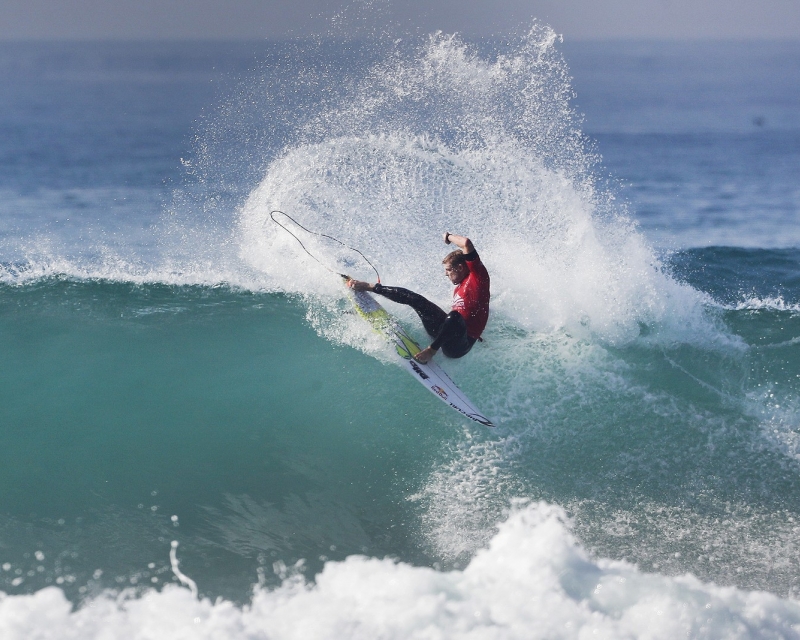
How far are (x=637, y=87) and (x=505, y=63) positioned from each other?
34.0 metres

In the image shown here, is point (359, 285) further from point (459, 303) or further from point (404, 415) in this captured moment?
point (404, 415)

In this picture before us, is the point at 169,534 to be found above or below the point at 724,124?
below

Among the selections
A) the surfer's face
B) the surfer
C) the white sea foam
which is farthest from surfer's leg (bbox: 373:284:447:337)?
the white sea foam

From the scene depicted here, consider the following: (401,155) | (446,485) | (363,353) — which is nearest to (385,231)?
(401,155)

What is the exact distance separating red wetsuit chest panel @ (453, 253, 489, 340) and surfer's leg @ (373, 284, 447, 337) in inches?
11.0

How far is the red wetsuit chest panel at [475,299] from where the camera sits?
7664 mm

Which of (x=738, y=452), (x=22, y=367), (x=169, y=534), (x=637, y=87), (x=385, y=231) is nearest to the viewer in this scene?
(x=169, y=534)

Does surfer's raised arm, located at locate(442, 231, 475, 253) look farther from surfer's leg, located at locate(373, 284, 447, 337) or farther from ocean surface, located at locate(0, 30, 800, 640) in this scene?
ocean surface, located at locate(0, 30, 800, 640)

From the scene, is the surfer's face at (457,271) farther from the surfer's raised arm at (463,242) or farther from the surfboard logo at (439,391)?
the surfboard logo at (439,391)

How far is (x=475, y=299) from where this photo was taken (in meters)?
7.67

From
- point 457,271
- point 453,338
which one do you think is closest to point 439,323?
point 453,338

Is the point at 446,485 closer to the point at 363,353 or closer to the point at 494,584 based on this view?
the point at 494,584

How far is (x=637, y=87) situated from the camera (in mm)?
41750

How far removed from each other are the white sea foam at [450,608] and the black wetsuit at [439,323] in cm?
241
